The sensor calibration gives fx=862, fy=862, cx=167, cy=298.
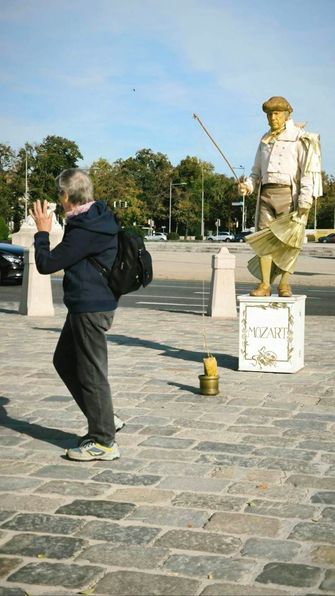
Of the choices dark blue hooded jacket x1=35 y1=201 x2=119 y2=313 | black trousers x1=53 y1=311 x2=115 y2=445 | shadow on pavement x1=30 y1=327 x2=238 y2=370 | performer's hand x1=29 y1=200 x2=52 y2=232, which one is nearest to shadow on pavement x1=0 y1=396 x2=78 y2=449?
black trousers x1=53 y1=311 x2=115 y2=445

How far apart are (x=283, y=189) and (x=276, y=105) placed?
844mm

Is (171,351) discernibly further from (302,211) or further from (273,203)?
(302,211)

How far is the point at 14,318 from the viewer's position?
14.1 metres

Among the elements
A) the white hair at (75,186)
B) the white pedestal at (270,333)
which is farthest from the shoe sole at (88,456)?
the white pedestal at (270,333)

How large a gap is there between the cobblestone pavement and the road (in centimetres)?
741

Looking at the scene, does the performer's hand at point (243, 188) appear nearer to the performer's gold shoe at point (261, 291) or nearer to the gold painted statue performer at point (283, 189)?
the gold painted statue performer at point (283, 189)

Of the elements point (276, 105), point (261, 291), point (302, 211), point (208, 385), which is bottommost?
point (208, 385)

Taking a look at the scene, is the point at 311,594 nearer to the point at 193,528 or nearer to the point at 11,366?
the point at 193,528

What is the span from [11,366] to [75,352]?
12.8 feet

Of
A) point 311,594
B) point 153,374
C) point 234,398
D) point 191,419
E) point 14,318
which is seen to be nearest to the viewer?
point 311,594

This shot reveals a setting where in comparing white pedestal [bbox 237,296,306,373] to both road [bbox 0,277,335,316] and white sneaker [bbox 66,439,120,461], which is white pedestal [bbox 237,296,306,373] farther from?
road [bbox 0,277,335,316]

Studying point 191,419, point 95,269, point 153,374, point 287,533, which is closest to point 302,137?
point 153,374

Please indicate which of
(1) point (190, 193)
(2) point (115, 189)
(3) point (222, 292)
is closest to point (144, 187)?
(1) point (190, 193)

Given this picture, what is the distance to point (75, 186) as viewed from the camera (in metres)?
5.11
